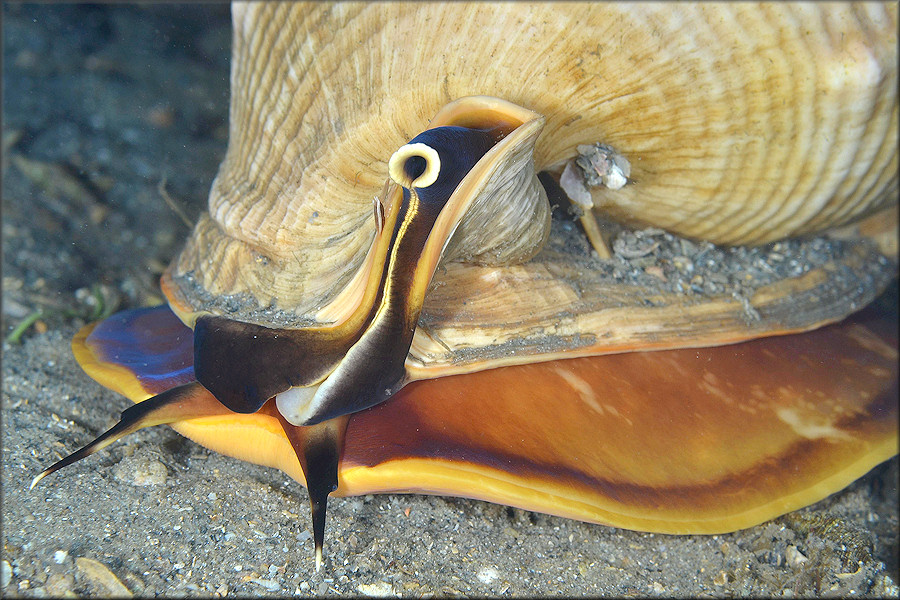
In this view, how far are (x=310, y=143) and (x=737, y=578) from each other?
1.62 meters

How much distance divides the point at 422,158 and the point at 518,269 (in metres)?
0.55

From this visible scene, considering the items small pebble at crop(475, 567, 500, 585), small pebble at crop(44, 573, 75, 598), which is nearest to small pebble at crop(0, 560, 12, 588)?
small pebble at crop(44, 573, 75, 598)

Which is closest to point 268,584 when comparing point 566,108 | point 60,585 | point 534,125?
point 60,585

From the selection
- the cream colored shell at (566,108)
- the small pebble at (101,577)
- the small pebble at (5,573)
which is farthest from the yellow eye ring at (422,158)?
the small pebble at (5,573)

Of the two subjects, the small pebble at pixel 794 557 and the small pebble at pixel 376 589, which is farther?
the small pebble at pixel 794 557

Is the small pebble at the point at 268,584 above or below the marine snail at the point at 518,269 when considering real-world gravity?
below

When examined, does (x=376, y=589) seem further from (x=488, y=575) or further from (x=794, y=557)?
(x=794, y=557)

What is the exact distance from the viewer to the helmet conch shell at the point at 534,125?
133cm

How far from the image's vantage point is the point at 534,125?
50.3 inches

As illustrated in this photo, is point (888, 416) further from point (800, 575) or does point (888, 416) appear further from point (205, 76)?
point (205, 76)

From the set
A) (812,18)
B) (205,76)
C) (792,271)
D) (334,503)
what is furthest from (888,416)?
(205,76)

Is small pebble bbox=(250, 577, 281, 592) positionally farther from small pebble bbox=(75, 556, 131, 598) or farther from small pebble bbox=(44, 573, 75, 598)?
small pebble bbox=(44, 573, 75, 598)

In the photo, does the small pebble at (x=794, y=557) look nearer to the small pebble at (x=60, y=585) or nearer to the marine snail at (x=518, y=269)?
the marine snail at (x=518, y=269)

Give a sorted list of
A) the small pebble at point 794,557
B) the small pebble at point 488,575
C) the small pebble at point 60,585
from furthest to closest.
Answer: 1. the small pebble at point 794,557
2. the small pebble at point 488,575
3. the small pebble at point 60,585
